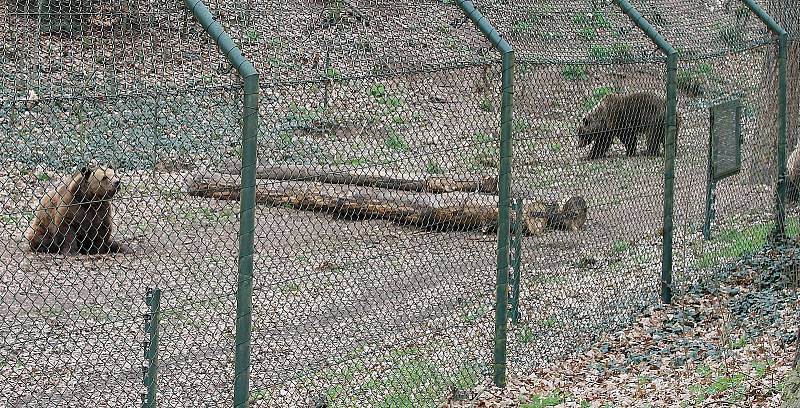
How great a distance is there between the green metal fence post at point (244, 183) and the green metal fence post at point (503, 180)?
204 centimetres

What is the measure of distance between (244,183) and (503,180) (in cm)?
220

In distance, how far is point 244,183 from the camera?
4164mm

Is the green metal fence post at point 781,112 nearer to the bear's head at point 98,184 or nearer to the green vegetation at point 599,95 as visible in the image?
the green vegetation at point 599,95

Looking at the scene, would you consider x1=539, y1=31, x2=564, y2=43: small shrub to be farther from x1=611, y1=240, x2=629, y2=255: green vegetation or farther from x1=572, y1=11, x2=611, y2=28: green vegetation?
x1=611, y1=240, x2=629, y2=255: green vegetation

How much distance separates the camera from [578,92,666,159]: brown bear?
9.35m

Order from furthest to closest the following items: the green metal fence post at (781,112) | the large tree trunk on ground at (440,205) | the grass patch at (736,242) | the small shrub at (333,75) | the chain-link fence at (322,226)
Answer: the large tree trunk on ground at (440,205), the green metal fence post at (781,112), the grass patch at (736,242), the chain-link fence at (322,226), the small shrub at (333,75)

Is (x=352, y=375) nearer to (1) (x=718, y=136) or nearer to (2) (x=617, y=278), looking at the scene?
(2) (x=617, y=278)

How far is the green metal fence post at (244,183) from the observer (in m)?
4.12

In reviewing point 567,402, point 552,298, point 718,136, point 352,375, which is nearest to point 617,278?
point 552,298

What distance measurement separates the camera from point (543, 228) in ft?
34.2

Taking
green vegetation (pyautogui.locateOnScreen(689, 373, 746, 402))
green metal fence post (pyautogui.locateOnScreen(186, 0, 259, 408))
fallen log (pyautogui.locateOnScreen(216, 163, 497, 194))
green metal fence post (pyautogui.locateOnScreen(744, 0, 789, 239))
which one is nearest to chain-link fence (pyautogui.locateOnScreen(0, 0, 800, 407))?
green metal fence post (pyautogui.locateOnScreen(186, 0, 259, 408))

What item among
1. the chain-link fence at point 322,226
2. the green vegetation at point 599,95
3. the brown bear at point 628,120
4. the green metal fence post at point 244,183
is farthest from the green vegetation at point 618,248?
the green metal fence post at point 244,183

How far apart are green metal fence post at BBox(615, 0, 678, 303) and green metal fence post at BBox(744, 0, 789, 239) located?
6.99 ft

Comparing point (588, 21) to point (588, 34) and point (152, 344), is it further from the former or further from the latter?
point (152, 344)
